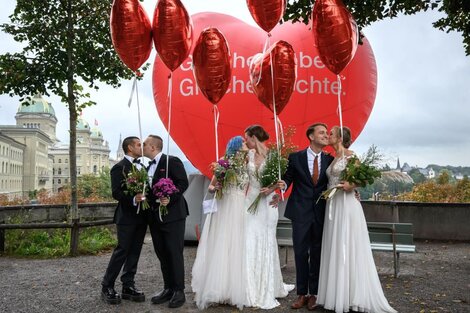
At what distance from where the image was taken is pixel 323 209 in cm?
536

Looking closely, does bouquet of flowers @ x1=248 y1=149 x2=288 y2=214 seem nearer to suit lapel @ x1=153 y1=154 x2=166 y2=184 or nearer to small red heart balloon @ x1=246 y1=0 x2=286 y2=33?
suit lapel @ x1=153 y1=154 x2=166 y2=184

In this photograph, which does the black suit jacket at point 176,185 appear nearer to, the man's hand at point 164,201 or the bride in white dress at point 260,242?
the man's hand at point 164,201

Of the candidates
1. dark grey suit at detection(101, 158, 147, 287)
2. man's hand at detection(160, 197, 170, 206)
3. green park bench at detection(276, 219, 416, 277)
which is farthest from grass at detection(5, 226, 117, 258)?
green park bench at detection(276, 219, 416, 277)

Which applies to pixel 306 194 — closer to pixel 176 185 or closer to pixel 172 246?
pixel 176 185

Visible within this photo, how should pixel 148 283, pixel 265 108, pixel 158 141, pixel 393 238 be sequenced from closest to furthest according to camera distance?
pixel 158 141 < pixel 148 283 < pixel 393 238 < pixel 265 108

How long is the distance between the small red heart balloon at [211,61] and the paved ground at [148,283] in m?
2.92

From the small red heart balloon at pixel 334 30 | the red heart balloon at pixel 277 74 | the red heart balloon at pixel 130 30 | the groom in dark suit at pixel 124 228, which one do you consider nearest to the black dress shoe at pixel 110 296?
the groom in dark suit at pixel 124 228

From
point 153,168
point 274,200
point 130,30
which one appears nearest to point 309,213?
point 274,200

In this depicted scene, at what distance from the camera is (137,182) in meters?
5.26

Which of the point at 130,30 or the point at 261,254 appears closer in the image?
the point at 261,254

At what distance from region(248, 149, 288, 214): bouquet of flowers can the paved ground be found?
1250 millimetres

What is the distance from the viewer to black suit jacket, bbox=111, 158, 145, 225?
5.39 meters

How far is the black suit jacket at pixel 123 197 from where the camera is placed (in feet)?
17.7

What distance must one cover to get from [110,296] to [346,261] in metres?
2.84
